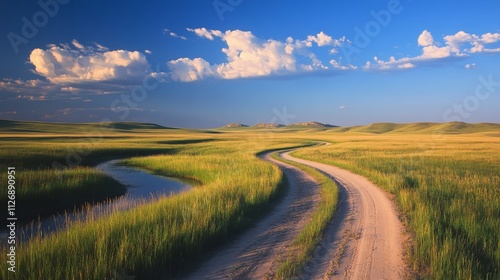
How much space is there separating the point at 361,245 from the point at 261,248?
2.49 meters

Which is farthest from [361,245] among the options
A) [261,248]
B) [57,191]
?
[57,191]

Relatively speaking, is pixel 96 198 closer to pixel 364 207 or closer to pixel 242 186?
pixel 242 186

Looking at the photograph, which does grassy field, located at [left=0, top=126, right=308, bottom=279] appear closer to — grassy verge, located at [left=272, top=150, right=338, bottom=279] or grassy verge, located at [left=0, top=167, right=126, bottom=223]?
grassy verge, located at [left=272, top=150, right=338, bottom=279]

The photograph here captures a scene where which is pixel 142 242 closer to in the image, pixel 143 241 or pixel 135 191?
pixel 143 241

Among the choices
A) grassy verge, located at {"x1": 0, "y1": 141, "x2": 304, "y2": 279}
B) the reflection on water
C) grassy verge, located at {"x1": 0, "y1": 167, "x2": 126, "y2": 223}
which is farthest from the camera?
grassy verge, located at {"x1": 0, "y1": 167, "x2": 126, "y2": 223}

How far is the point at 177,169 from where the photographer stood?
87.8 ft

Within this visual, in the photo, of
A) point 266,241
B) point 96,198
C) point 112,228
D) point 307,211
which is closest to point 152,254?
point 112,228

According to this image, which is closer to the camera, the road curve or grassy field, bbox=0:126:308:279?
grassy field, bbox=0:126:308:279

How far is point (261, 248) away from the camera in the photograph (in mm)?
7656

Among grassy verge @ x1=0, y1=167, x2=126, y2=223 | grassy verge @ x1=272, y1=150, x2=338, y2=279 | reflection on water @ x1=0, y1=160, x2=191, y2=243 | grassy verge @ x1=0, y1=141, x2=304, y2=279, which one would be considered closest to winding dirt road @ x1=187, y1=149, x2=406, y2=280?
grassy verge @ x1=272, y1=150, x2=338, y2=279

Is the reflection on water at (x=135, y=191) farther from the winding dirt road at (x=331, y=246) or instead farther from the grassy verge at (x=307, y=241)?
the grassy verge at (x=307, y=241)

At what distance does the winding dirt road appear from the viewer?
627 centimetres

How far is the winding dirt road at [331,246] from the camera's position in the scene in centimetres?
627

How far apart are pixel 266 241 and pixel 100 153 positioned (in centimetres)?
3579
